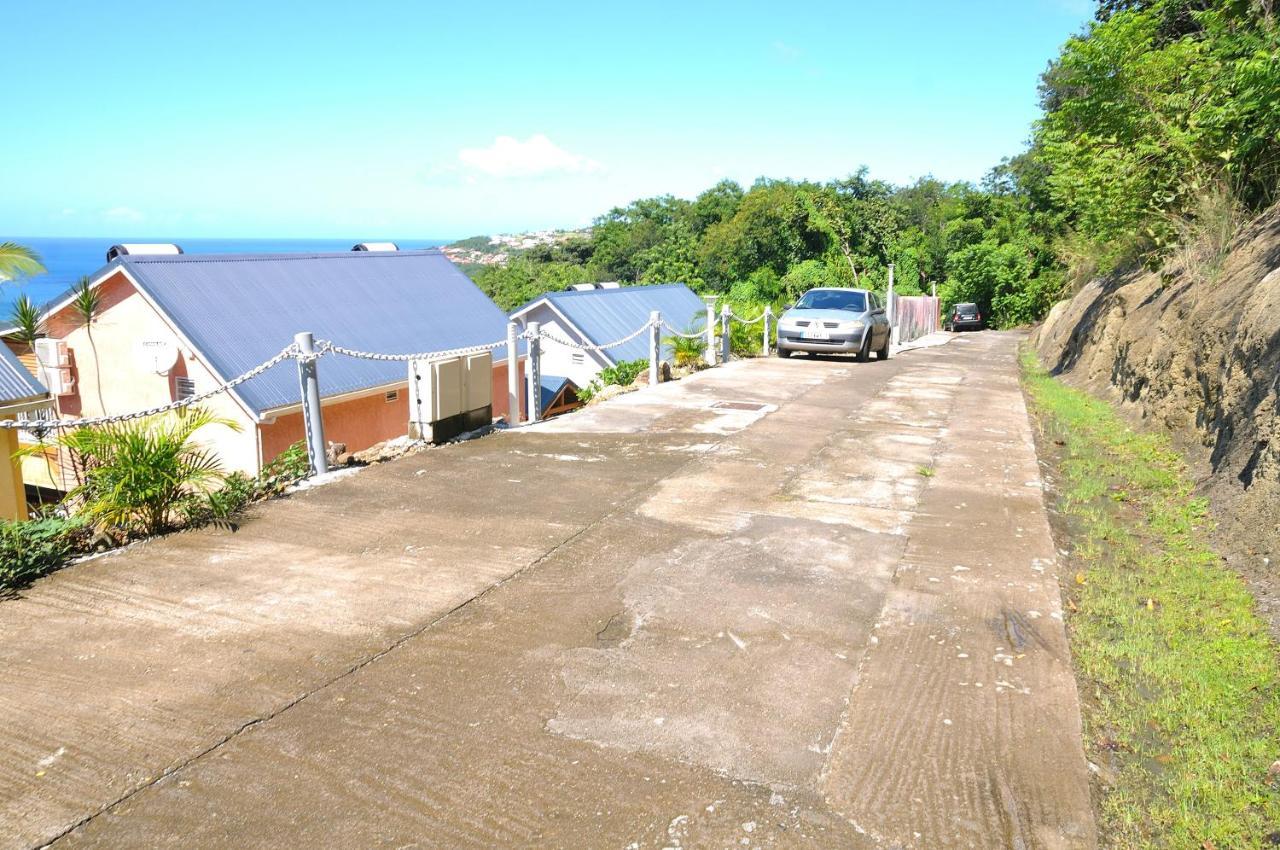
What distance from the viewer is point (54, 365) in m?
20.5

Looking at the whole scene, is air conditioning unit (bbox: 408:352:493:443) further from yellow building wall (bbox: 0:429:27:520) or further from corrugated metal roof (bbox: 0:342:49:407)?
corrugated metal roof (bbox: 0:342:49:407)

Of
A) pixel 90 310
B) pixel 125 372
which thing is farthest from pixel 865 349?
pixel 90 310

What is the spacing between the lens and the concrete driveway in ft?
11.0

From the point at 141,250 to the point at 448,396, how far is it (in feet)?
48.8

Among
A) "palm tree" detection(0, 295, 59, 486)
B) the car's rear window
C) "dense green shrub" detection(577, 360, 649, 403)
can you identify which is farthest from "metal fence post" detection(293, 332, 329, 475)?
"palm tree" detection(0, 295, 59, 486)

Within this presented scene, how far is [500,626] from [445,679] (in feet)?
2.10

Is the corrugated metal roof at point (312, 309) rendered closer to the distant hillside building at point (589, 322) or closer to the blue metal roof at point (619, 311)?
the distant hillside building at point (589, 322)

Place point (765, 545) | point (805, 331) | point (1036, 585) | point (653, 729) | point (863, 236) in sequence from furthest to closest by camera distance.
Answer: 1. point (863, 236)
2. point (805, 331)
3. point (765, 545)
4. point (1036, 585)
5. point (653, 729)

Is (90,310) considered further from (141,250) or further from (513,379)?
(513,379)

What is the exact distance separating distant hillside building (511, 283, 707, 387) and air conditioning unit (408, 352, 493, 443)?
20.9 metres

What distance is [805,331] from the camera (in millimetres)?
19359

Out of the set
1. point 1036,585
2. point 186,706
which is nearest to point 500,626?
point 186,706

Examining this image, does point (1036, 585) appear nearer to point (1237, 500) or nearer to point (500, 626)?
point (1237, 500)

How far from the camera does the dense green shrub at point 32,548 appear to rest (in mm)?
5410
